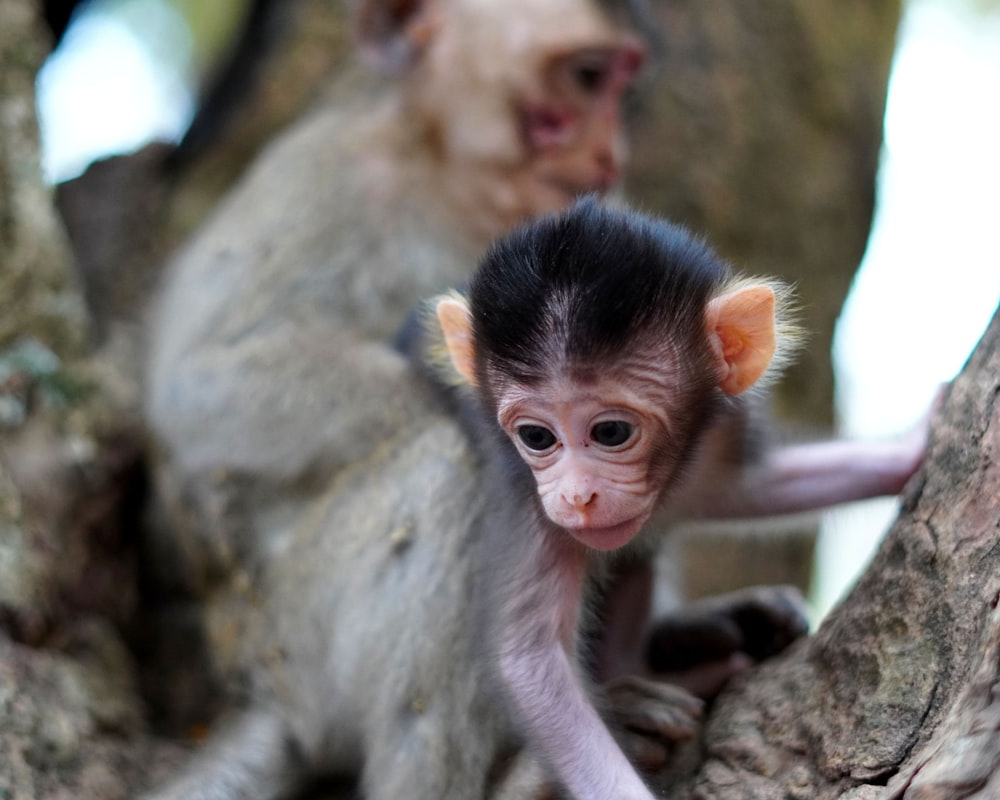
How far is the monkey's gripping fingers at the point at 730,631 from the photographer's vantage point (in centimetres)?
340

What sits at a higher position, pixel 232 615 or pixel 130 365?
pixel 130 365

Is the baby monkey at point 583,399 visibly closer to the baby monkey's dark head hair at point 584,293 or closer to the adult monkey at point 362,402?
the baby monkey's dark head hair at point 584,293

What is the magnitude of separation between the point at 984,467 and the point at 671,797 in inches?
44.7

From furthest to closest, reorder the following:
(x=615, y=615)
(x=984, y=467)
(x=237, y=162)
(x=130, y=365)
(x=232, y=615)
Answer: (x=237, y=162), (x=130, y=365), (x=232, y=615), (x=615, y=615), (x=984, y=467)

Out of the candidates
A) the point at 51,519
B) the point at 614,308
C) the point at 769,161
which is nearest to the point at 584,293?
the point at 614,308

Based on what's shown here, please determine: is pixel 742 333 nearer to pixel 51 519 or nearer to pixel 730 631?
pixel 730 631

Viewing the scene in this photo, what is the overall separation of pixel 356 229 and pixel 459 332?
1604 mm

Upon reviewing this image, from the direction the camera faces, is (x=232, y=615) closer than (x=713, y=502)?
No

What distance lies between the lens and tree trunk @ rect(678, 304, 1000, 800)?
2281mm

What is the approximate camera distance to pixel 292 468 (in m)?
3.95

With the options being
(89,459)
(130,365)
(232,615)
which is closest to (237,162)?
(130,365)

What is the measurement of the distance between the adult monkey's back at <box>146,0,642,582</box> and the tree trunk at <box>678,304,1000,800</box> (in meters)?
1.80

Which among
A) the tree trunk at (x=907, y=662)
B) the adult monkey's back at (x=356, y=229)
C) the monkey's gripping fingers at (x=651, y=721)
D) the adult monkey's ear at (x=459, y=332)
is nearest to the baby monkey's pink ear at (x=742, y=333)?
the tree trunk at (x=907, y=662)

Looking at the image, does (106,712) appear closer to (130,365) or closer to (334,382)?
(334,382)
